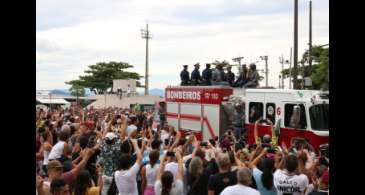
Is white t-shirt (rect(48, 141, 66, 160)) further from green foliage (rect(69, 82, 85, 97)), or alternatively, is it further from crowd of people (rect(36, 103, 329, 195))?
green foliage (rect(69, 82, 85, 97))

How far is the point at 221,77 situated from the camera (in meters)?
18.7

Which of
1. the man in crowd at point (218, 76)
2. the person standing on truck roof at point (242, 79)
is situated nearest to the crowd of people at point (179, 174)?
the person standing on truck roof at point (242, 79)

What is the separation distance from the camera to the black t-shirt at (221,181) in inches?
231

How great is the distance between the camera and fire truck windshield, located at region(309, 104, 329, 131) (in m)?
13.8

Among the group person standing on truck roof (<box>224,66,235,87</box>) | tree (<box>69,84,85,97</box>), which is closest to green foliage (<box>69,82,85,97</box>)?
tree (<box>69,84,85,97</box>)

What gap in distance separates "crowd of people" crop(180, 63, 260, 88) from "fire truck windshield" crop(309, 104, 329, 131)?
4.24 m

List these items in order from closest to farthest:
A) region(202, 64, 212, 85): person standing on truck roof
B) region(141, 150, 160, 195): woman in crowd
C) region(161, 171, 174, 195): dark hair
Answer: region(161, 171, 174, 195): dark hair < region(141, 150, 160, 195): woman in crowd < region(202, 64, 212, 85): person standing on truck roof

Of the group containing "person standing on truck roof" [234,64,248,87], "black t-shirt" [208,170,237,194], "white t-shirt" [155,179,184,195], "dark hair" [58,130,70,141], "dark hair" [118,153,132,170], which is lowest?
"white t-shirt" [155,179,184,195]

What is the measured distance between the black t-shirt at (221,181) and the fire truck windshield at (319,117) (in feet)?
27.2

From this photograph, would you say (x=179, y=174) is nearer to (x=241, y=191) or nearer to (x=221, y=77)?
(x=241, y=191)

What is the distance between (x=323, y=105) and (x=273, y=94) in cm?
150

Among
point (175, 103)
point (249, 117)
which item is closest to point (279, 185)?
point (249, 117)

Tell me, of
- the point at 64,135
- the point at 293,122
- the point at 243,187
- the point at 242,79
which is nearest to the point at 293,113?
the point at 293,122
